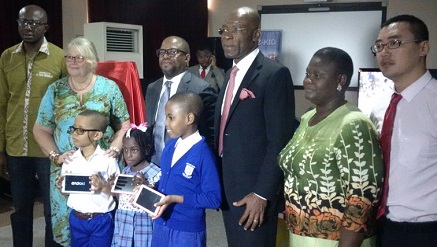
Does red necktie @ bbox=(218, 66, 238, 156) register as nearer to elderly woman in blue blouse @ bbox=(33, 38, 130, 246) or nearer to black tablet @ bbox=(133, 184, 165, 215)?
black tablet @ bbox=(133, 184, 165, 215)

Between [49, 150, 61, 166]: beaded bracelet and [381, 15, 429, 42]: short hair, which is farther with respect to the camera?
[49, 150, 61, 166]: beaded bracelet

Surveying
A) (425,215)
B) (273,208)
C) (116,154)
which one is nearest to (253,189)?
(273,208)

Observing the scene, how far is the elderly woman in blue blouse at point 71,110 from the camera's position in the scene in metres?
2.62

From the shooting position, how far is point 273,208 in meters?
1.95

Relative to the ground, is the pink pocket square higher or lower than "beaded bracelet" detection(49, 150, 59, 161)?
higher

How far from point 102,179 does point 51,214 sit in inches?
22.0

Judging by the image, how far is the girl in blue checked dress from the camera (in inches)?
99.7

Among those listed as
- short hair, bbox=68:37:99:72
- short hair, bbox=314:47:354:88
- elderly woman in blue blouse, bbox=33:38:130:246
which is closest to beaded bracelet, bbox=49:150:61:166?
elderly woman in blue blouse, bbox=33:38:130:246

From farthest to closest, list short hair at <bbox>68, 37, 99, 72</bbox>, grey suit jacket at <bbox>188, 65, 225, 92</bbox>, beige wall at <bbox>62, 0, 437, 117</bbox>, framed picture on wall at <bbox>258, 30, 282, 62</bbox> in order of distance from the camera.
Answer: framed picture on wall at <bbox>258, 30, 282, 62</bbox>
grey suit jacket at <bbox>188, 65, 225, 92</bbox>
beige wall at <bbox>62, 0, 437, 117</bbox>
short hair at <bbox>68, 37, 99, 72</bbox>

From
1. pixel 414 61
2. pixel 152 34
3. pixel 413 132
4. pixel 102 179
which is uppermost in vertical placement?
pixel 152 34

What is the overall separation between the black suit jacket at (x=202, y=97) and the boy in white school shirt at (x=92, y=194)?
31cm

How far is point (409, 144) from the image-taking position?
1.55 m

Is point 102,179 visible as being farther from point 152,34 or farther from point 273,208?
point 152,34

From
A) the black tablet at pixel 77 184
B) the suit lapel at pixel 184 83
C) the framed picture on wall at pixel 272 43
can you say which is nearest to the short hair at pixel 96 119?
the black tablet at pixel 77 184
